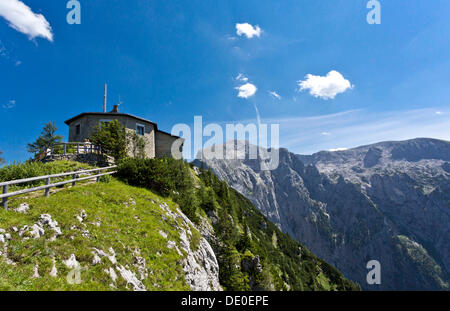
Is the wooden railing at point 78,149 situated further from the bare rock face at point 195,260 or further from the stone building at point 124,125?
the bare rock face at point 195,260

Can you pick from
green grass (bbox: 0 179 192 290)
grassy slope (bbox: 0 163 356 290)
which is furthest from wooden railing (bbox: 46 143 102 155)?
green grass (bbox: 0 179 192 290)

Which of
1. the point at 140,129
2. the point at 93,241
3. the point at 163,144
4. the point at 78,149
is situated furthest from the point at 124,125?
the point at 93,241

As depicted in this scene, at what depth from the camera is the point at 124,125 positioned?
102 feet

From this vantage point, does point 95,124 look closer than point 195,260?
No

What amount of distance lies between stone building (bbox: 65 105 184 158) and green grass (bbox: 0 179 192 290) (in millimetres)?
19223

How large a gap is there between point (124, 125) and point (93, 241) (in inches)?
1017

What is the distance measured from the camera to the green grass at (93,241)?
21.3 feet

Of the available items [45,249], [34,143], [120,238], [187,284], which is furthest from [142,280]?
[34,143]

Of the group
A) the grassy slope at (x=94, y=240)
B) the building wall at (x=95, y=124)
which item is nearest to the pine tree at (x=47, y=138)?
the building wall at (x=95, y=124)

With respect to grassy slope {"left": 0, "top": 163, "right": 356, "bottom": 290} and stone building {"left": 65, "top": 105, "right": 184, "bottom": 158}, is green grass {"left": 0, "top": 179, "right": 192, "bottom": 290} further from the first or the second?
stone building {"left": 65, "top": 105, "right": 184, "bottom": 158}

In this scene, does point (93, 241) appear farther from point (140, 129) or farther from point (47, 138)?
point (47, 138)

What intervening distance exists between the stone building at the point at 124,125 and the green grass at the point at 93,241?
19.2 meters

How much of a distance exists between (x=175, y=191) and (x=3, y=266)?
1665 centimetres
